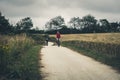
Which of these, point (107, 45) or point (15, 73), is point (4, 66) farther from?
point (107, 45)

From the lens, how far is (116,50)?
1988 centimetres

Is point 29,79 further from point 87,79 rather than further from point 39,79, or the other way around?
point 87,79

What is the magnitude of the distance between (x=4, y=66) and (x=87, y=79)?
400cm

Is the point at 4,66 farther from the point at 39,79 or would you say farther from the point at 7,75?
the point at 39,79

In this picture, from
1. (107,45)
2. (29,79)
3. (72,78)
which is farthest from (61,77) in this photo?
(107,45)

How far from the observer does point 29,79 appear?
36.7ft

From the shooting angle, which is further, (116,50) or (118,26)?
(118,26)

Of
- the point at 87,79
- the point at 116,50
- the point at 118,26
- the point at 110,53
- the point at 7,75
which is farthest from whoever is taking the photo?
the point at 118,26

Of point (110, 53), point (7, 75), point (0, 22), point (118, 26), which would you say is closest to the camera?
point (7, 75)

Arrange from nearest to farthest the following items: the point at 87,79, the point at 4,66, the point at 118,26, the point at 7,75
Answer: the point at 87,79 → the point at 7,75 → the point at 4,66 → the point at 118,26

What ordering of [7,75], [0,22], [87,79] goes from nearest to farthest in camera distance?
[87,79], [7,75], [0,22]

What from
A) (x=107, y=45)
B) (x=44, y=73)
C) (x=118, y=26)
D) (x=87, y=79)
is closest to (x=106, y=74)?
(x=87, y=79)

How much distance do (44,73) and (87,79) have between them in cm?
268

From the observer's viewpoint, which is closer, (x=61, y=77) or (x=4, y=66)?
(x=61, y=77)
